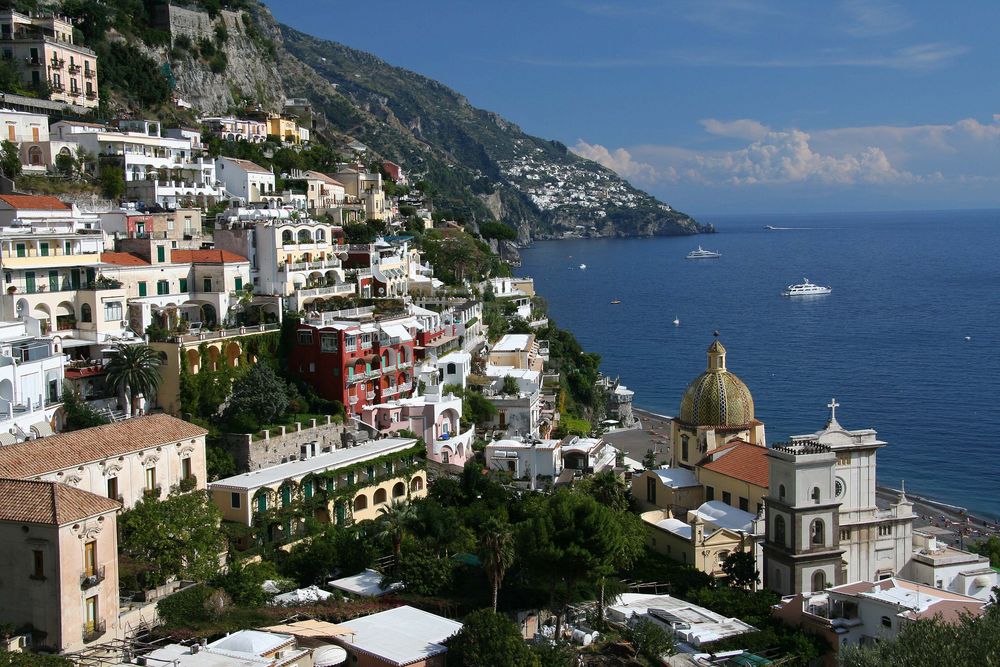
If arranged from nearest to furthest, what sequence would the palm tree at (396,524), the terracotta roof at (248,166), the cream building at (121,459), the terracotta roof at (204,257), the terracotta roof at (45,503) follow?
the terracotta roof at (45,503) → the cream building at (121,459) → the palm tree at (396,524) → the terracotta roof at (204,257) → the terracotta roof at (248,166)

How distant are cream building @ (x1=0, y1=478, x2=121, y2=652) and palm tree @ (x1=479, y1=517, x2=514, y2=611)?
407 inches

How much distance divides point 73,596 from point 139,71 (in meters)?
58.3

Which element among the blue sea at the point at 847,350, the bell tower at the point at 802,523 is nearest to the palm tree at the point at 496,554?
the bell tower at the point at 802,523

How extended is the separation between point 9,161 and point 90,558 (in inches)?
1348

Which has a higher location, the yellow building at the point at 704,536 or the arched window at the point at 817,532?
the arched window at the point at 817,532

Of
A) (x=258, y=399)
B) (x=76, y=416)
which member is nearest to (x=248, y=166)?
(x=258, y=399)

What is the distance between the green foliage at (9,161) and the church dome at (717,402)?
3473 centimetres

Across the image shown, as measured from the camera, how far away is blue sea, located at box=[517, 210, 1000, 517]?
228 feet

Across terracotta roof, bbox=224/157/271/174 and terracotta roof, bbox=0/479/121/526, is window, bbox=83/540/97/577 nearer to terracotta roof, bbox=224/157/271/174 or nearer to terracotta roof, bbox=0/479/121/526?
terracotta roof, bbox=0/479/121/526

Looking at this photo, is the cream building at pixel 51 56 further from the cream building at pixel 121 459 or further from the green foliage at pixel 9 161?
the cream building at pixel 121 459

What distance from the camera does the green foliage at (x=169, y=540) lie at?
3012cm

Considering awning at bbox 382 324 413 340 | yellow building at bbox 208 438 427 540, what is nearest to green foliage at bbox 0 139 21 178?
awning at bbox 382 324 413 340

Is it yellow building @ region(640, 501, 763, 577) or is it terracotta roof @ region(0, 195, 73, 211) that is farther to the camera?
terracotta roof @ region(0, 195, 73, 211)

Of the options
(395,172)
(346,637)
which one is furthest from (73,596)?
(395,172)
